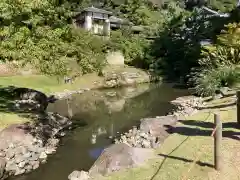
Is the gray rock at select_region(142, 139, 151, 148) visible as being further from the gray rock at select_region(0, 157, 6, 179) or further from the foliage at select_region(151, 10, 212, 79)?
the foliage at select_region(151, 10, 212, 79)

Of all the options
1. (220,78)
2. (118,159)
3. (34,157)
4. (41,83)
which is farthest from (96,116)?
(118,159)

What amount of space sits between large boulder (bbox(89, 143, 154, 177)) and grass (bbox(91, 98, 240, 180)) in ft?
0.97

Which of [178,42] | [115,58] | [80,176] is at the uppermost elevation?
[178,42]

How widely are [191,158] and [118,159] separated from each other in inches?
86.3

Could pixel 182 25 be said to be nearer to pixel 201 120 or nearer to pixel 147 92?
pixel 147 92

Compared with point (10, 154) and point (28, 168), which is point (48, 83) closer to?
point (10, 154)

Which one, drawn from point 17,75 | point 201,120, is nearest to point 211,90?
point 201,120

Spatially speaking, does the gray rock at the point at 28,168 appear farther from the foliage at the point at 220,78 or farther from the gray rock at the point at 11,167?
the foliage at the point at 220,78

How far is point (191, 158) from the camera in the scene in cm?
1022

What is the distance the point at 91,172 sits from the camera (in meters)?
10.6

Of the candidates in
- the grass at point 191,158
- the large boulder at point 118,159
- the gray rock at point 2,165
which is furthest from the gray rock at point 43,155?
the grass at point 191,158

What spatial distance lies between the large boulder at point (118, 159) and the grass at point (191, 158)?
29 cm

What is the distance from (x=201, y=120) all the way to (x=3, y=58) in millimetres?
8748

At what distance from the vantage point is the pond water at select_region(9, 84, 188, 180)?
13273mm
